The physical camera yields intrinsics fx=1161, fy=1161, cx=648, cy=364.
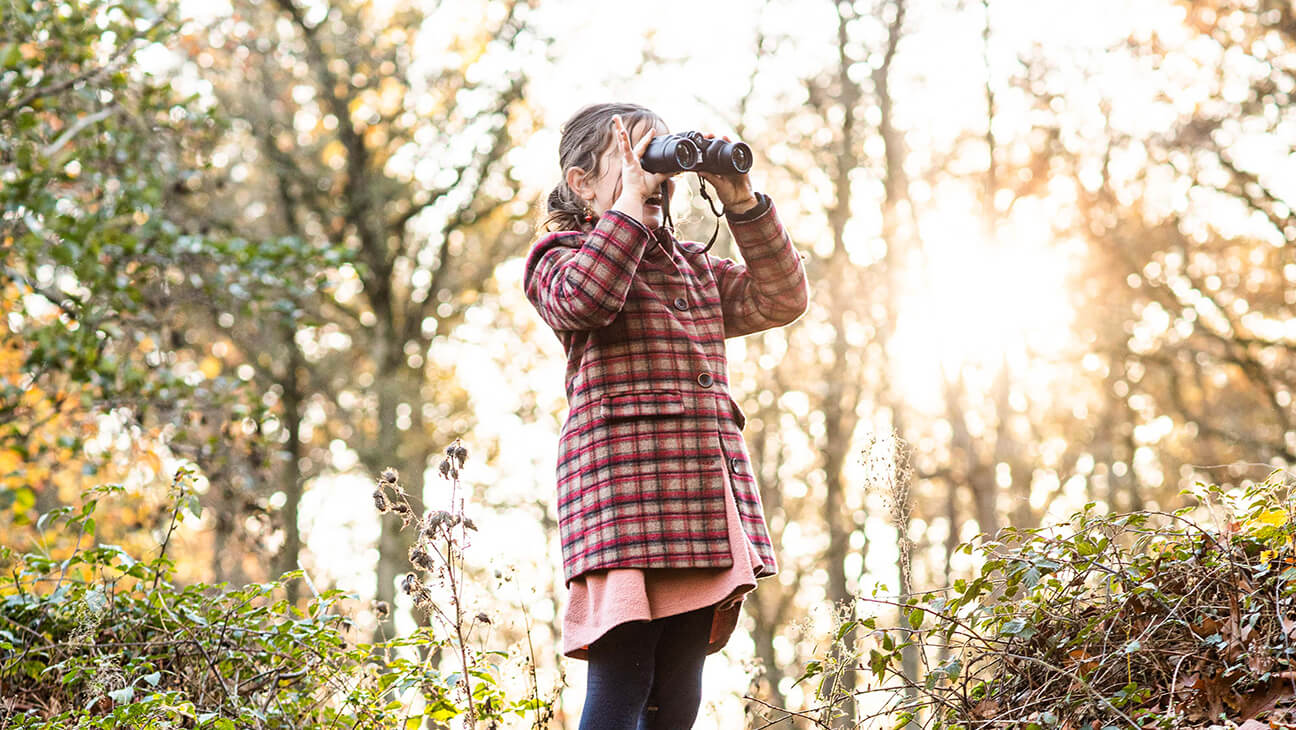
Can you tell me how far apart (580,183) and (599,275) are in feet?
1.23

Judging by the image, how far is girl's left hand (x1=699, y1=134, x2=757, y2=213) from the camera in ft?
8.14

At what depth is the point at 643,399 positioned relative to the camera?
7.63 feet

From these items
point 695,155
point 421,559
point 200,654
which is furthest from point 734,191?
point 200,654

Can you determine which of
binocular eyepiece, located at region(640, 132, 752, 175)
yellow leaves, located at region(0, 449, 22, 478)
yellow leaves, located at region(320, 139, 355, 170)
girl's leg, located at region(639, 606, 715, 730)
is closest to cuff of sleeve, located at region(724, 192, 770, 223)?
binocular eyepiece, located at region(640, 132, 752, 175)

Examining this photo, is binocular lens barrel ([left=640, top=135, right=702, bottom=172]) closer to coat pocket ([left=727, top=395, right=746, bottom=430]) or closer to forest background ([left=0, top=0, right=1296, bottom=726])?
coat pocket ([left=727, top=395, right=746, bottom=430])

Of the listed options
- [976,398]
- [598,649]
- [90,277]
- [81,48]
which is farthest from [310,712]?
[976,398]

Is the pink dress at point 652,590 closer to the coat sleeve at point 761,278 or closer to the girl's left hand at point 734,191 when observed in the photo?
the coat sleeve at point 761,278

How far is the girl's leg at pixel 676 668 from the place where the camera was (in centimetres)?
238

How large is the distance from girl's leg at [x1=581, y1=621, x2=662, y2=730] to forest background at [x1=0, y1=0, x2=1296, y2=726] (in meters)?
4.11

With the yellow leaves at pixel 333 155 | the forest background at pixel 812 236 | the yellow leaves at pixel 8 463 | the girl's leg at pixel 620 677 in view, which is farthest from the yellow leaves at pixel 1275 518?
the yellow leaves at pixel 333 155

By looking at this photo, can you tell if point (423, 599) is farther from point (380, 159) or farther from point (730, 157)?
point (380, 159)

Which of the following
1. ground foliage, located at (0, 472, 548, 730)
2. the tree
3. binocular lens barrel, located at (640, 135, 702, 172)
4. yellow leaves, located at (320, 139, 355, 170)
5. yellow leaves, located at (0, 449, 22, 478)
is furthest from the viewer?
yellow leaves, located at (320, 139, 355, 170)

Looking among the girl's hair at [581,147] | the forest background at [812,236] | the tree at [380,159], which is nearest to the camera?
the girl's hair at [581,147]

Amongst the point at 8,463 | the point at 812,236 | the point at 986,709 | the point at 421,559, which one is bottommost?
the point at 986,709
